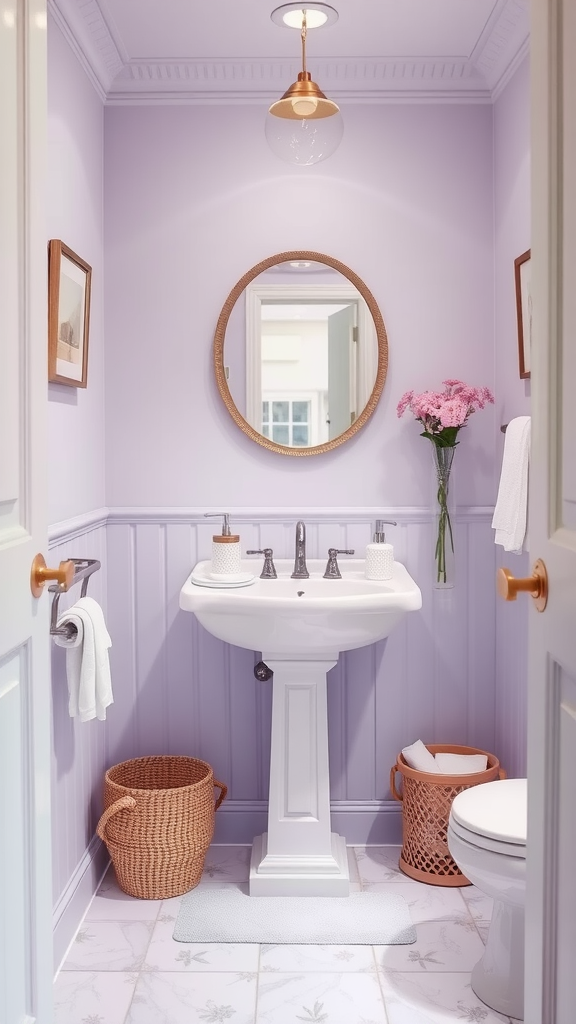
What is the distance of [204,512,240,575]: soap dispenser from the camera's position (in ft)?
8.67

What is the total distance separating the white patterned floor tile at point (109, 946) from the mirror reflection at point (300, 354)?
4.81 ft

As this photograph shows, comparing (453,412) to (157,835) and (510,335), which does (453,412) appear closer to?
(510,335)

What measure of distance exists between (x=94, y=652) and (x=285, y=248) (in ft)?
4.76

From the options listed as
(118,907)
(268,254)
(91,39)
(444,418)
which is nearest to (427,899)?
(118,907)

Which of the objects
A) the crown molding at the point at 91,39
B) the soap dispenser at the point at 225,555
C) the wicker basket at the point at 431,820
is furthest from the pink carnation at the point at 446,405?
the crown molding at the point at 91,39

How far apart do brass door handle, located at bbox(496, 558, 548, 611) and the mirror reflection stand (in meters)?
1.65

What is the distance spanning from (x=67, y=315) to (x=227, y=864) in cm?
170

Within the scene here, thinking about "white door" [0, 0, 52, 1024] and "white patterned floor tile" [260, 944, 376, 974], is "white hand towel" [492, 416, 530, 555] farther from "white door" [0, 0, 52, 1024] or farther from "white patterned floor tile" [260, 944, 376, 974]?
"white door" [0, 0, 52, 1024]

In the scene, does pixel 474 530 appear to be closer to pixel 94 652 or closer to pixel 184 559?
pixel 184 559

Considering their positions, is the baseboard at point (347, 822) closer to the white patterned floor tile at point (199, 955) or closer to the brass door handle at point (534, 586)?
the white patterned floor tile at point (199, 955)

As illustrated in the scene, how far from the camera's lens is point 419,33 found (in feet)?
8.61

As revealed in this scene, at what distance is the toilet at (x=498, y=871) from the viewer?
1924 millimetres

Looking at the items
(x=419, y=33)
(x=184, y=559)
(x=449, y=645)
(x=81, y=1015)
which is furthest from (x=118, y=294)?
(x=81, y=1015)

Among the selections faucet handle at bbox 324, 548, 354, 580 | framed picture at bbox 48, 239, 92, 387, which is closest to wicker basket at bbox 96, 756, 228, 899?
faucet handle at bbox 324, 548, 354, 580
